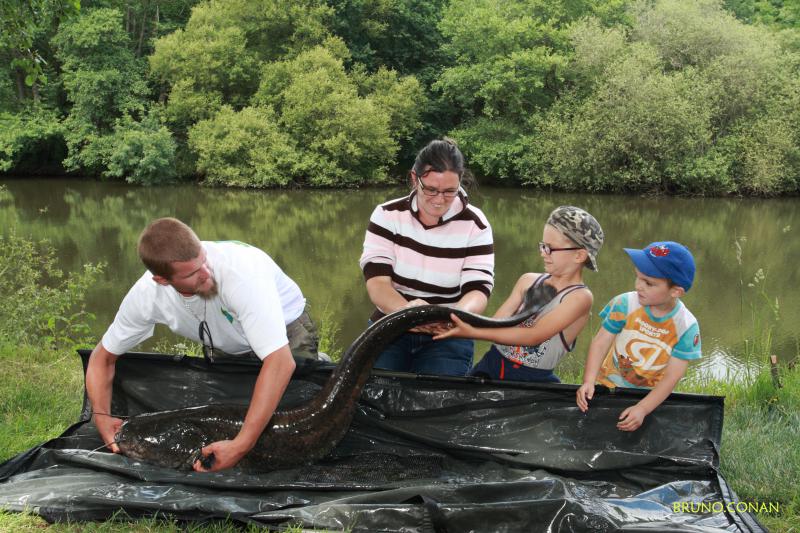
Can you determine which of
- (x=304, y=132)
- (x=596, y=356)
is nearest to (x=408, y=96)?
(x=304, y=132)

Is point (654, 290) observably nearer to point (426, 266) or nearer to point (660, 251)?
point (660, 251)

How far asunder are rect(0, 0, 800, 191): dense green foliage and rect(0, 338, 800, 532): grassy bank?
22289 mm

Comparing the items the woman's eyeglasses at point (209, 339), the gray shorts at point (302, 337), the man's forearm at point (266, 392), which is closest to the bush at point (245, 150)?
the gray shorts at point (302, 337)

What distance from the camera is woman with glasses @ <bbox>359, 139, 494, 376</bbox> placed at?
156 inches

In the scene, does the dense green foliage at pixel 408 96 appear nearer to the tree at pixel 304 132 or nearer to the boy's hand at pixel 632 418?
the tree at pixel 304 132

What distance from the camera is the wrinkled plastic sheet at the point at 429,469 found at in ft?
9.18

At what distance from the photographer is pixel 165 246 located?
299 cm

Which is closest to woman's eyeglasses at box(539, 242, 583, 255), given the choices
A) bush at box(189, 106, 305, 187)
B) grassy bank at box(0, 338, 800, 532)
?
grassy bank at box(0, 338, 800, 532)

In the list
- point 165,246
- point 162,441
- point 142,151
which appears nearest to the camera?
point 165,246

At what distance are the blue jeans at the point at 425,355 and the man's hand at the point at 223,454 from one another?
114 cm

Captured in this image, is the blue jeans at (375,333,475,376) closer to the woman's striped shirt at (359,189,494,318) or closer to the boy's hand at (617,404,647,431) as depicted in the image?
the woman's striped shirt at (359,189,494,318)

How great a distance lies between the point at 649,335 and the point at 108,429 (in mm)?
2942

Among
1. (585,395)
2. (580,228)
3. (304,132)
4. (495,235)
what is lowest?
(495,235)

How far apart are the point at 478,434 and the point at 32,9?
5365 millimetres
